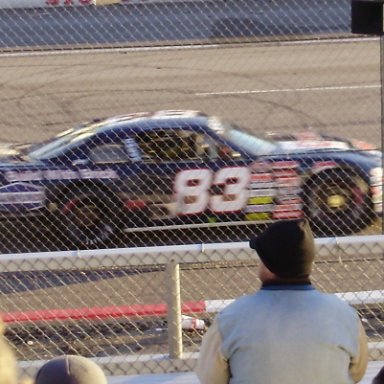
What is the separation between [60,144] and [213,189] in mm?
1548

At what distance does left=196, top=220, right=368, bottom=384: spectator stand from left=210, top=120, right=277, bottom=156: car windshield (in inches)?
237

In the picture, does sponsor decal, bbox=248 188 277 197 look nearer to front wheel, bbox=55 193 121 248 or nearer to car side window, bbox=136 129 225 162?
car side window, bbox=136 129 225 162

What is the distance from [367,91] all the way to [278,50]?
9.35 ft

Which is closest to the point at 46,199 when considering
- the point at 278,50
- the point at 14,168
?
the point at 14,168

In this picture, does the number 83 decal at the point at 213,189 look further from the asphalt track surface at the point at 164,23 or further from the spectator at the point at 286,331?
the asphalt track surface at the point at 164,23

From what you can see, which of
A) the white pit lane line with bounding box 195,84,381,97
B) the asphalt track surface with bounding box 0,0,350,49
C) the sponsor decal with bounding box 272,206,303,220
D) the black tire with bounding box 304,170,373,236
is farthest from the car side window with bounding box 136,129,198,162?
the asphalt track surface with bounding box 0,0,350,49

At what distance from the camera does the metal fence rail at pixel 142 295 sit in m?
6.02

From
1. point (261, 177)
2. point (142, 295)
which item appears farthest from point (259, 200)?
point (142, 295)

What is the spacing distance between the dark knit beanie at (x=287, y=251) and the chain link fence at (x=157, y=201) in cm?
206

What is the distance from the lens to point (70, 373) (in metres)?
2.97

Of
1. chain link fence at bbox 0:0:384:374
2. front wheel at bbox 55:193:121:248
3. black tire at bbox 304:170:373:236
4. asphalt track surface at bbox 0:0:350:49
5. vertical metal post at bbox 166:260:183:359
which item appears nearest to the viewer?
vertical metal post at bbox 166:260:183:359

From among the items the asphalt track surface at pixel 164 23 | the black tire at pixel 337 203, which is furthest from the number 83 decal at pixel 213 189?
the asphalt track surface at pixel 164 23

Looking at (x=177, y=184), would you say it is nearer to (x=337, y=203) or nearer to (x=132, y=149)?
(x=132, y=149)

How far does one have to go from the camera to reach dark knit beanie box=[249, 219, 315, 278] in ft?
12.7
